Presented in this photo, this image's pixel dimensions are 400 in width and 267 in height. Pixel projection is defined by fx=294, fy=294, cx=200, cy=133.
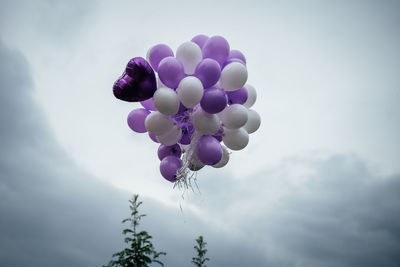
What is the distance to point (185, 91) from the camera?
2.97 m

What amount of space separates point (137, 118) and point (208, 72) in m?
1.07

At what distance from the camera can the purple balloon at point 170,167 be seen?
347cm

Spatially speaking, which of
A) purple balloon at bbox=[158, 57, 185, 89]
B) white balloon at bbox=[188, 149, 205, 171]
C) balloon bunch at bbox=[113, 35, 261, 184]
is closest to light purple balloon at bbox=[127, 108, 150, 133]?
balloon bunch at bbox=[113, 35, 261, 184]

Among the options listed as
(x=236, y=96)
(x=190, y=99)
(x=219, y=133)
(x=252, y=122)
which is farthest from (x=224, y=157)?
(x=190, y=99)

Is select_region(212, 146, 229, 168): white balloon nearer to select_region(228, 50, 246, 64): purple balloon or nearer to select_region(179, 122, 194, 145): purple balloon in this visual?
select_region(179, 122, 194, 145): purple balloon

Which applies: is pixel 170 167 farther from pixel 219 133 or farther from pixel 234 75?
pixel 234 75

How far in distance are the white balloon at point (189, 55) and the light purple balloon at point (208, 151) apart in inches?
32.3

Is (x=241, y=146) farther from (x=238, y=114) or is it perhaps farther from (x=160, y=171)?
(x=160, y=171)

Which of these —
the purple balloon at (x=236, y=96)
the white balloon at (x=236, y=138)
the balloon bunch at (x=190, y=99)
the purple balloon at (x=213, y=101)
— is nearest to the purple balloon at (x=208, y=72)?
the balloon bunch at (x=190, y=99)

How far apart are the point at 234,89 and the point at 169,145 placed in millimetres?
1032

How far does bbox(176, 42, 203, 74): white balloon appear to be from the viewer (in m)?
3.21

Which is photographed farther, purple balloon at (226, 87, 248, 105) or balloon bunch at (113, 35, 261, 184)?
purple balloon at (226, 87, 248, 105)

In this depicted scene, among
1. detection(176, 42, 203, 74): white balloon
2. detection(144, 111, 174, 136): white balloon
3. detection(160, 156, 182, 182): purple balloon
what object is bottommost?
detection(160, 156, 182, 182): purple balloon

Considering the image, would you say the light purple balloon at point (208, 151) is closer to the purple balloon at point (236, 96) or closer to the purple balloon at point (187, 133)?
the purple balloon at point (187, 133)
